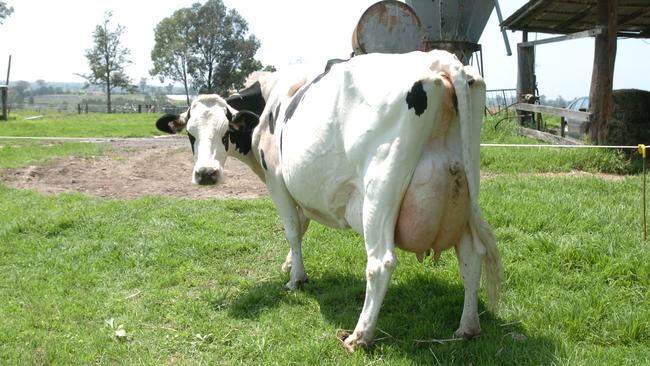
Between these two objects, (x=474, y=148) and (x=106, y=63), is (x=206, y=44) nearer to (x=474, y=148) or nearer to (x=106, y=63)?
(x=106, y=63)

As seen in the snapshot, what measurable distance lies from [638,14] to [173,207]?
34.6 feet

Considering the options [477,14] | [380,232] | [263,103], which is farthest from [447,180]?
[477,14]

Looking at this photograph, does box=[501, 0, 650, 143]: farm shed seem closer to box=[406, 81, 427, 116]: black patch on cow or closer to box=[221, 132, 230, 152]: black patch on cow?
box=[221, 132, 230, 152]: black patch on cow

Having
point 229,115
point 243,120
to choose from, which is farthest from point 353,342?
point 229,115

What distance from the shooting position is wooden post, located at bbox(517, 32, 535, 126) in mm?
15398

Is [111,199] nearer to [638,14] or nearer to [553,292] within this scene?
[553,292]

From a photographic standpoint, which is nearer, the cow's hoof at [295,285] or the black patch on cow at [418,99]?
the black patch on cow at [418,99]

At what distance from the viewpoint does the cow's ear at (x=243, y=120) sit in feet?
17.6

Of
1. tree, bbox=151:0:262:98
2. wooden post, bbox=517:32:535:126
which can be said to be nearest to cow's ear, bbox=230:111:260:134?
wooden post, bbox=517:32:535:126

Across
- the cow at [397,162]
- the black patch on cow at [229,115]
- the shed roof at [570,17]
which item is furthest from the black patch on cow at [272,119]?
the shed roof at [570,17]

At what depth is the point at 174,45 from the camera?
5288 centimetres

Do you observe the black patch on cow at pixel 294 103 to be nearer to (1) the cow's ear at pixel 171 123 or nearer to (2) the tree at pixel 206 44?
(1) the cow's ear at pixel 171 123

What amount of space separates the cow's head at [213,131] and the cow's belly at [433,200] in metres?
1.92

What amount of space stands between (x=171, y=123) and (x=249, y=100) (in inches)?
31.4
